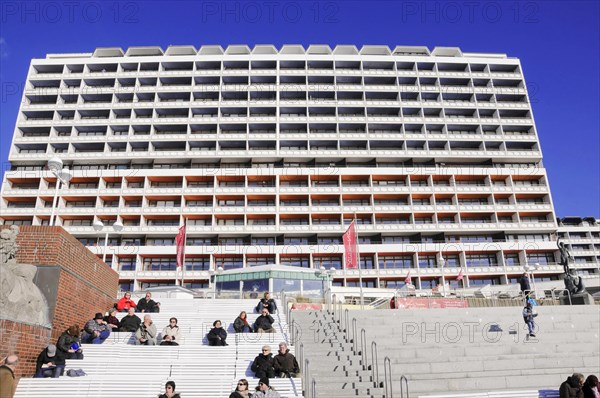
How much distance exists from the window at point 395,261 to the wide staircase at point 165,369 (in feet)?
131

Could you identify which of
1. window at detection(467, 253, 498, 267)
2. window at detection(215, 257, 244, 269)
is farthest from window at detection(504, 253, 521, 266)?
window at detection(215, 257, 244, 269)

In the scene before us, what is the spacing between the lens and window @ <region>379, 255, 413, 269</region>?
5413 centimetres

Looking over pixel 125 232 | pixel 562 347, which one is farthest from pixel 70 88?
pixel 562 347

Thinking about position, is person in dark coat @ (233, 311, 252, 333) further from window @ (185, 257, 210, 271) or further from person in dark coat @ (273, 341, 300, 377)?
window @ (185, 257, 210, 271)

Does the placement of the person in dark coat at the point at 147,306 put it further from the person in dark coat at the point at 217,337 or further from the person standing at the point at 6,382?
the person standing at the point at 6,382

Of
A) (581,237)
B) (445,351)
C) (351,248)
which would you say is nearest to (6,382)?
(445,351)

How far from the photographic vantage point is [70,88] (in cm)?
6147

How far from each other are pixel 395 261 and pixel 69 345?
152 ft

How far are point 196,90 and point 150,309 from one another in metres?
48.1

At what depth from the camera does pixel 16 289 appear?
11.0 m

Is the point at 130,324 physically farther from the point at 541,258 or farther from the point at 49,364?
the point at 541,258

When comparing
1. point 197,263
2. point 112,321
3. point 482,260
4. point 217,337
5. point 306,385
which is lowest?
point 306,385

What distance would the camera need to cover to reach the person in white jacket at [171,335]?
13258 millimetres

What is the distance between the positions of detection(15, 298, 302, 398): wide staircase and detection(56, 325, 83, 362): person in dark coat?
21 cm
